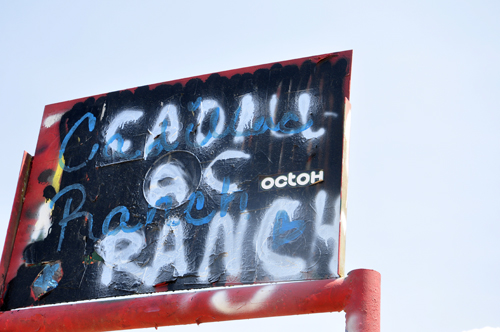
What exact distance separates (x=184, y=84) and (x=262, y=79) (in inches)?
27.0

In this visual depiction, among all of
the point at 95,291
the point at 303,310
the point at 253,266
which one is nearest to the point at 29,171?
the point at 95,291

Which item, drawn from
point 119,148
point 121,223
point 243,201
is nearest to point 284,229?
point 243,201

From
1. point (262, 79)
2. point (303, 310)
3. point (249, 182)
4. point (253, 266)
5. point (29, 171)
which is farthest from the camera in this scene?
point (29, 171)

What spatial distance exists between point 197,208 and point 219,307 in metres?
0.84

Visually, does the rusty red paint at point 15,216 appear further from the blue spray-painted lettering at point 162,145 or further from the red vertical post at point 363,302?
the red vertical post at point 363,302

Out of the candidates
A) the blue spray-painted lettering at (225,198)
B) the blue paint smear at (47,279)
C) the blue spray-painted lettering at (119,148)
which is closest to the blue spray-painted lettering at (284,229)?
the blue spray-painted lettering at (225,198)

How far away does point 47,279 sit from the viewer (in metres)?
5.48

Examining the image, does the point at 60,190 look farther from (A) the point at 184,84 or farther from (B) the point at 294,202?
(B) the point at 294,202

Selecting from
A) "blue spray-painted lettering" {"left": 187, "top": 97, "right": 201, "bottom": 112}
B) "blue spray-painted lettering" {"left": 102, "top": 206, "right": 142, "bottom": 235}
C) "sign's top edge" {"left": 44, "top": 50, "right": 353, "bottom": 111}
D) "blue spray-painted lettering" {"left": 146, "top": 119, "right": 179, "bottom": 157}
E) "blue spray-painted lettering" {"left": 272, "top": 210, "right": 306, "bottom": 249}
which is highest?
"sign's top edge" {"left": 44, "top": 50, "right": 353, "bottom": 111}

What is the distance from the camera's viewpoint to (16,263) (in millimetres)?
5684

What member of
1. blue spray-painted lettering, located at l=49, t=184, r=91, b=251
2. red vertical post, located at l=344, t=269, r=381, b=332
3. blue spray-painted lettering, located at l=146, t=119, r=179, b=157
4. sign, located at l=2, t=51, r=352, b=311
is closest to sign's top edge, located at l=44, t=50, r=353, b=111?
sign, located at l=2, t=51, r=352, b=311

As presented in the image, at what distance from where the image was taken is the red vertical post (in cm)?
433

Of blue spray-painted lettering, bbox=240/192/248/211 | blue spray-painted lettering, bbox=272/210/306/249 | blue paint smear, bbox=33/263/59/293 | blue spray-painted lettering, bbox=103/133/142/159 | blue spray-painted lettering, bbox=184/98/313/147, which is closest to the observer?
blue spray-painted lettering, bbox=272/210/306/249

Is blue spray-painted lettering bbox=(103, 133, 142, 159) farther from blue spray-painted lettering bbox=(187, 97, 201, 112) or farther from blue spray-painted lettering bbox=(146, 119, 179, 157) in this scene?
blue spray-painted lettering bbox=(187, 97, 201, 112)
